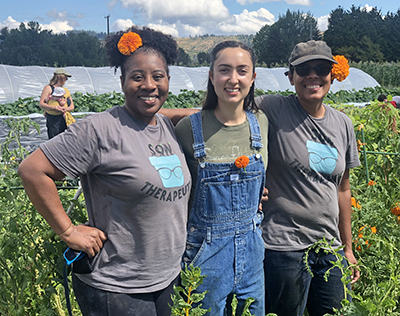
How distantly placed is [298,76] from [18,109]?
9029 mm

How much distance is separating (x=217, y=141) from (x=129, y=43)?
19.5 inches

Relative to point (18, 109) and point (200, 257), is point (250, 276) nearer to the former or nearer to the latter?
point (200, 257)

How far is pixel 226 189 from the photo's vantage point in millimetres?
1524

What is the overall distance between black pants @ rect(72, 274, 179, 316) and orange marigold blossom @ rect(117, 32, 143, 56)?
2.81 feet

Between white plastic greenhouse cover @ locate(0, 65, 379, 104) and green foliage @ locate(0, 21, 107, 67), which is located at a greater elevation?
green foliage @ locate(0, 21, 107, 67)

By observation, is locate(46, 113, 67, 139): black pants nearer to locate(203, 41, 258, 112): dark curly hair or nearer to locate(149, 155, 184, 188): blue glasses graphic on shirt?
locate(203, 41, 258, 112): dark curly hair

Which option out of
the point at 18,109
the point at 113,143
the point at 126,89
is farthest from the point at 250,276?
the point at 18,109

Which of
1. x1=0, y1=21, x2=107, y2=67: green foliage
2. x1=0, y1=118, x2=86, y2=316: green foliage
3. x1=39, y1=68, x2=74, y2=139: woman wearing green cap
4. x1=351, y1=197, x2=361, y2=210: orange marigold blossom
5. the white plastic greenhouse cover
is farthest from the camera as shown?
x1=0, y1=21, x2=107, y2=67: green foliage

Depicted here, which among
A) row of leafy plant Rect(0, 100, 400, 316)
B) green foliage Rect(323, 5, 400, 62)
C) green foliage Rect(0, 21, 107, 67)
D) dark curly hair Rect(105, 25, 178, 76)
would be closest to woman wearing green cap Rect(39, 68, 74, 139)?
row of leafy plant Rect(0, 100, 400, 316)

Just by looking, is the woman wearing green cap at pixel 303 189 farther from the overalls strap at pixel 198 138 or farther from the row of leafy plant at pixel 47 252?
the overalls strap at pixel 198 138

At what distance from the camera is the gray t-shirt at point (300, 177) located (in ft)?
5.55

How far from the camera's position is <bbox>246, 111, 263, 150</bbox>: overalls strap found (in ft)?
5.19

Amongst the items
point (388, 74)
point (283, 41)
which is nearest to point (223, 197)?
point (388, 74)

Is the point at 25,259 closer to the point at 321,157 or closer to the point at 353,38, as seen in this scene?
the point at 321,157
